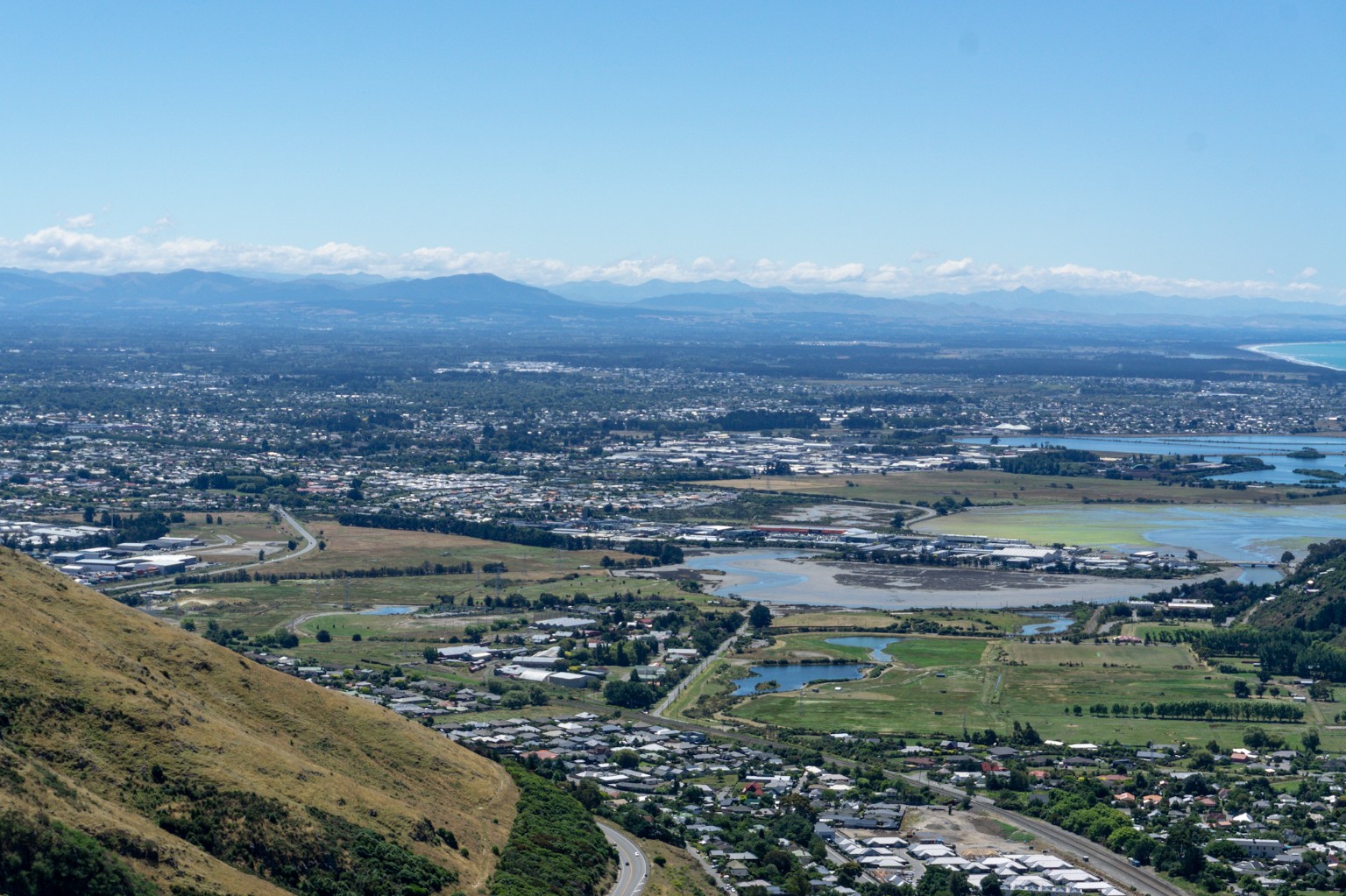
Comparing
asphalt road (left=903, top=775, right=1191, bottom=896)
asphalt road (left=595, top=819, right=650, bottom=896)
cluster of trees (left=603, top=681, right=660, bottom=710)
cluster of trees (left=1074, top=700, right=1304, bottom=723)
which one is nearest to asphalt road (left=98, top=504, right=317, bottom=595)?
cluster of trees (left=603, top=681, right=660, bottom=710)

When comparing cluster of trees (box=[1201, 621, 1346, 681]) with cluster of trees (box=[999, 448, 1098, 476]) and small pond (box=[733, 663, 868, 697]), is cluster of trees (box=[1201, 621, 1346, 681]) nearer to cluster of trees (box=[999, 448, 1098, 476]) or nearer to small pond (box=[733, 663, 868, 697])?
small pond (box=[733, 663, 868, 697])

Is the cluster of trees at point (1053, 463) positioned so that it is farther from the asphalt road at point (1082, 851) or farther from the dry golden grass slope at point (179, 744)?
the dry golden grass slope at point (179, 744)

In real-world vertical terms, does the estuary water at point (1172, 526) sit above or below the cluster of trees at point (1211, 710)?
above

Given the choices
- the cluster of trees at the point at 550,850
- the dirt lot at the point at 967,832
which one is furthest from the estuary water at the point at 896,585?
the cluster of trees at the point at 550,850

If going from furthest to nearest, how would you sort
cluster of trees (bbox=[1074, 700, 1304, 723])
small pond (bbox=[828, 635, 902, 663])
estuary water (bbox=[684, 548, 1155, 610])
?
estuary water (bbox=[684, 548, 1155, 610]) → small pond (bbox=[828, 635, 902, 663]) → cluster of trees (bbox=[1074, 700, 1304, 723])

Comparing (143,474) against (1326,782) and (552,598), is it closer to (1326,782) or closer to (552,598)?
(552,598)

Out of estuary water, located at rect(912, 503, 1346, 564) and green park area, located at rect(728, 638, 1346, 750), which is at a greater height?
estuary water, located at rect(912, 503, 1346, 564)
